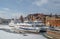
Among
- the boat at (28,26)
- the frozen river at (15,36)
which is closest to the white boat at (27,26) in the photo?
the boat at (28,26)

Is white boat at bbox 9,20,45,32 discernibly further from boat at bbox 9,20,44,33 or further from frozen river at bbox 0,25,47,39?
frozen river at bbox 0,25,47,39

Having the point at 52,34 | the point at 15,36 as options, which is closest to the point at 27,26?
the point at 15,36

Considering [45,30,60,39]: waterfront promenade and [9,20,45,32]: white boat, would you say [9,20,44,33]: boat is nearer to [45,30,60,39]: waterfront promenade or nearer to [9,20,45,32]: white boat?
[9,20,45,32]: white boat

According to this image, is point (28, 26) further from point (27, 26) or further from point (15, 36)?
point (15, 36)

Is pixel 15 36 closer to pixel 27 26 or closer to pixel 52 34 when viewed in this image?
pixel 27 26

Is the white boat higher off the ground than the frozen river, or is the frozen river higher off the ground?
the white boat

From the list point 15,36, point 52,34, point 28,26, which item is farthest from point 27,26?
point 52,34

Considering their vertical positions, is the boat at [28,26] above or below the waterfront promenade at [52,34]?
above

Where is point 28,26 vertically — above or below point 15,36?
above

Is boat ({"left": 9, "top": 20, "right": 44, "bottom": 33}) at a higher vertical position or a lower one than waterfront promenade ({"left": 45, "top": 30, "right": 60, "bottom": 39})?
higher

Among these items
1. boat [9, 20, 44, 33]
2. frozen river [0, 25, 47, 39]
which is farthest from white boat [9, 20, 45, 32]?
frozen river [0, 25, 47, 39]

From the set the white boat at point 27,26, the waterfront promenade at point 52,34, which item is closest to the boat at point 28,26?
the white boat at point 27,26

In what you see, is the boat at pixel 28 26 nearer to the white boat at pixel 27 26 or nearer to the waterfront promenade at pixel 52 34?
the white boat at pixel 27 26

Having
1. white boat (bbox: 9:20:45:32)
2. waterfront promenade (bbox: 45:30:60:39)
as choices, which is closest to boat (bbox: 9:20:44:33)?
white boat (bbox: 9:20:45:32)
